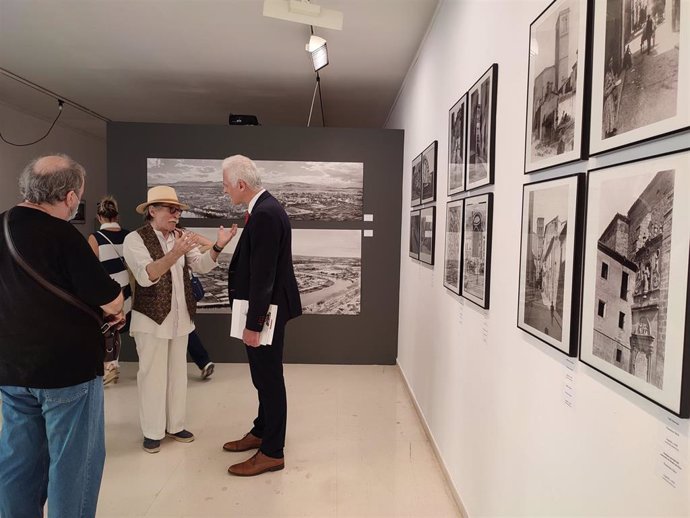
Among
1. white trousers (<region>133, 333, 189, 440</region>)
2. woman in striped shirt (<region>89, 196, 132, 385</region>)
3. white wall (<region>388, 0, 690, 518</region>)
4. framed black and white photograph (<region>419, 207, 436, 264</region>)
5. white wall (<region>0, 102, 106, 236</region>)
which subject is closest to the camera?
white wall (<region>388, 0, 690, 518</region>)

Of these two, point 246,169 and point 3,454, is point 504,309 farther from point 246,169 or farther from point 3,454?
point 3,454

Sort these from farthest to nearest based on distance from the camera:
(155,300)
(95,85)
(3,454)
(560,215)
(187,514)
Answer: (95,85)
(155,300)
(187,514)
(3,454)
(560,215)

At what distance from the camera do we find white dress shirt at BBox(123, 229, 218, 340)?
2.67 meters

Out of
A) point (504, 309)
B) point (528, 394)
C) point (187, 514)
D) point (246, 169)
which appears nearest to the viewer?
point (528, 394)

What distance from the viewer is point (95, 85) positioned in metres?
5.22

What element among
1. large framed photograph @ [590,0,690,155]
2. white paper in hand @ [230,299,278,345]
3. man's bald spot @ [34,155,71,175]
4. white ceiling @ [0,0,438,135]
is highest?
white ceiling @ [0,0,438,135]

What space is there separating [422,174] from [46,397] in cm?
275

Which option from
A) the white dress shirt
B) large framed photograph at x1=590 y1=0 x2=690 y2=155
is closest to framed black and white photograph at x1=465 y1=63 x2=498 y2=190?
large framed photograph at x1=590 y1=0 x2=690 y2=155

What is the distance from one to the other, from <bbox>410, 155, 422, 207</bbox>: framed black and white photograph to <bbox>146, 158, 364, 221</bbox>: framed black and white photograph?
2.78ft

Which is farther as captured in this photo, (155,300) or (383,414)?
(383,414)

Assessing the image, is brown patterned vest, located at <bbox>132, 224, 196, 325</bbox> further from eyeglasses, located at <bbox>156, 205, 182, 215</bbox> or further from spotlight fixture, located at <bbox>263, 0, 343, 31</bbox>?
spotlight fixture, located at <bbox>263, 0, 343, 31</bbox>

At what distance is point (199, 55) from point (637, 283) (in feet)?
13.8

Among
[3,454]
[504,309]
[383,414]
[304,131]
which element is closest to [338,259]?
[304,131]

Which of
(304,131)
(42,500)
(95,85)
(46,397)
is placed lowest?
(42,500)
